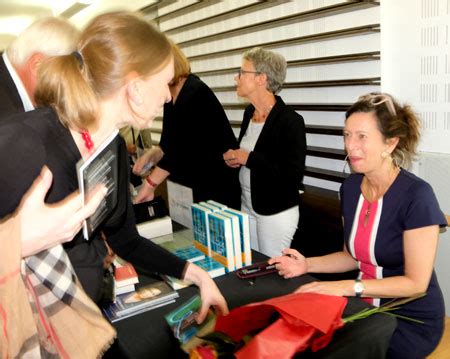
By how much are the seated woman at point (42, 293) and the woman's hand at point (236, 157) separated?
1558mm

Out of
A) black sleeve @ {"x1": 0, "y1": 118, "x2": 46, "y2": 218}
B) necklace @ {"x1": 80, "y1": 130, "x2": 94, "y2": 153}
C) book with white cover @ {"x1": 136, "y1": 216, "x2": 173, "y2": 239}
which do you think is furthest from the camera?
book with white cover @ {"x1": 136, "y1": 216, "x2": 173, "y2": 239}

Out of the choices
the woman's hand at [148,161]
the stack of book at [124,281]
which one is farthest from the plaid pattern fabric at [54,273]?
the woman's hand at [148,161]

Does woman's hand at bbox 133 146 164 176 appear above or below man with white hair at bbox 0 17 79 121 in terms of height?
below

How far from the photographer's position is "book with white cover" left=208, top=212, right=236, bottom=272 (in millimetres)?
1718

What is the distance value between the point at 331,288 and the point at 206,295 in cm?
48

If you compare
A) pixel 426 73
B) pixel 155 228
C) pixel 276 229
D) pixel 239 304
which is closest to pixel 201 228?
pixel 155 228

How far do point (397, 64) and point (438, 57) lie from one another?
29cm

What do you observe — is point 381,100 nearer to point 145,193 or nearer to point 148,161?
point 145,193

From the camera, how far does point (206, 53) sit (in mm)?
4715

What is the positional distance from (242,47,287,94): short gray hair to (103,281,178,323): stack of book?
1598 millimetres

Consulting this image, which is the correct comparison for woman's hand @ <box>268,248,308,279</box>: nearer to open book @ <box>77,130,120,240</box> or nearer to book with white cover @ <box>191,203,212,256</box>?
book with white cover @ <box>191,203,212,256</box>

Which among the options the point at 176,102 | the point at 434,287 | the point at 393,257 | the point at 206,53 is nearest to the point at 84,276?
the point at 393,257

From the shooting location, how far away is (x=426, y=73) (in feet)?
8.45

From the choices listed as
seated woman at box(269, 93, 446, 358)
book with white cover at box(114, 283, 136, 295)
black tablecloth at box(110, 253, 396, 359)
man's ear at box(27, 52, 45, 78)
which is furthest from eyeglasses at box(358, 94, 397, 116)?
man's ear at box(27, 52, 45, 78)
